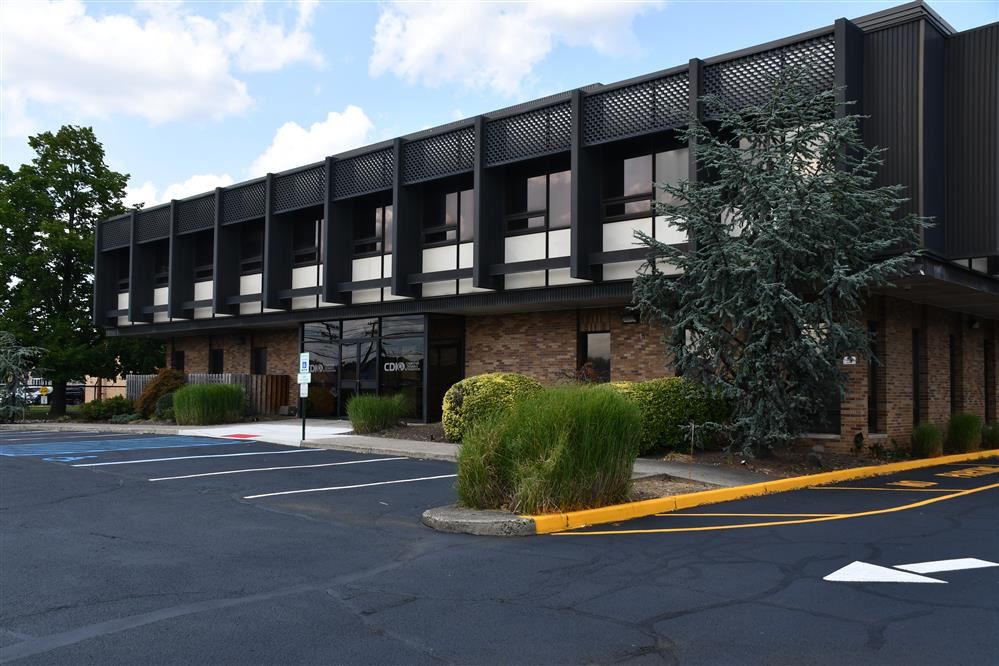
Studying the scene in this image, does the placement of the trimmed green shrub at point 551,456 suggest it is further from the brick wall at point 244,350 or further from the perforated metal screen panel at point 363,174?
the brick wall at point 244,350

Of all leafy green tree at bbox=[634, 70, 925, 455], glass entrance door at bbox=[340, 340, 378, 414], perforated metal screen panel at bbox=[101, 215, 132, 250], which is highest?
perforated metal screen panel at bbox=[101, 215, 132, 250]

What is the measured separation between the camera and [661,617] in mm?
5520

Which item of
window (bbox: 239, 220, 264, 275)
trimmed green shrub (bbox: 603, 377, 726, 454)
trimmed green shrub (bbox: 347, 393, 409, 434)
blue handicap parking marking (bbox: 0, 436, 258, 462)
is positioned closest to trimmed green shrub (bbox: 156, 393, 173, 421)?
window (bbox: 239, 220, 264, 275)

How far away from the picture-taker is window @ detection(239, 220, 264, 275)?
26344 millimetres

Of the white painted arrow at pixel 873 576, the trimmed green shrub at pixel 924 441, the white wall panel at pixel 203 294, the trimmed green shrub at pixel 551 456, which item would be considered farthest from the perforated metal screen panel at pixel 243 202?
the white painted arrow at pixel 873 576

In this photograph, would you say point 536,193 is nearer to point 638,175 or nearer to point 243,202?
point 638,175

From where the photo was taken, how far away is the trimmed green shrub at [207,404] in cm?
2316

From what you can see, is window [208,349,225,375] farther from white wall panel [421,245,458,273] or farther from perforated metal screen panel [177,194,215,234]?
white wall panel [421,245,458,273]

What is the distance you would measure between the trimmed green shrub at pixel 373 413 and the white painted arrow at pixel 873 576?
45.4 ft

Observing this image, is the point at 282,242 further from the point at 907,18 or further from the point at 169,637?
the point at 169,637

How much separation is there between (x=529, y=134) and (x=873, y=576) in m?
13.9

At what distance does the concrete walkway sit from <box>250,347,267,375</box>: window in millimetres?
4710

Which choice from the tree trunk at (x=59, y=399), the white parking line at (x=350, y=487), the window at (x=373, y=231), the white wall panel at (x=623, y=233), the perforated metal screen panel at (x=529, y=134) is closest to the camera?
the white parking line at (x=350, y=487)

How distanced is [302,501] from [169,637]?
5428mm
